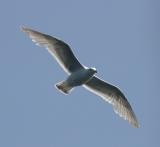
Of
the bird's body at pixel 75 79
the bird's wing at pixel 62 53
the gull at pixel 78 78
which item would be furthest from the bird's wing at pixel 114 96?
the bird's body at pixel 75 79

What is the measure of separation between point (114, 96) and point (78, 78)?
118 inches

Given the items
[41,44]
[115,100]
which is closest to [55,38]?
[41,44]

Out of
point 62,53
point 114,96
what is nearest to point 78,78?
point 62,53

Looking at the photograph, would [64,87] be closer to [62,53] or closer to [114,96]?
[62,53]

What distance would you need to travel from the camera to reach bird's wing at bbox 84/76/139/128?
46469 mm

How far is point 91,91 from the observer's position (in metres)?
46.6

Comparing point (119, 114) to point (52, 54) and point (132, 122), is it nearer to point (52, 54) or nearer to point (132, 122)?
point (132, 122)

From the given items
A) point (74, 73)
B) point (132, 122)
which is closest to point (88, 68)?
point (74, 73)

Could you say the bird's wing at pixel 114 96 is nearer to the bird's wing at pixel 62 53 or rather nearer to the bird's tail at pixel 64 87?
the bird's wing at pixel 62 53

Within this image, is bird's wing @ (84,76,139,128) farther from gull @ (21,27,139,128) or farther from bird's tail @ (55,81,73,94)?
bird's tail @ (55,81,73,94)

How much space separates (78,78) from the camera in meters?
44.5

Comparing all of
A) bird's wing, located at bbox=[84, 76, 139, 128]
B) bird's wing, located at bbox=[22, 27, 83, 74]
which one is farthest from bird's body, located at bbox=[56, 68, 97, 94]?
bird's wing, located at bbox=[84, 76, 139, 128]

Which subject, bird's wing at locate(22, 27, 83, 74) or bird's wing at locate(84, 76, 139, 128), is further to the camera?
bird's wing at locate(84, 76, 139, 128)

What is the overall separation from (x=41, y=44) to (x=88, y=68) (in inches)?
74.1
